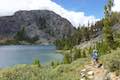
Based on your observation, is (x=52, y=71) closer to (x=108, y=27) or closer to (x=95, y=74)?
(x=95, y=74)

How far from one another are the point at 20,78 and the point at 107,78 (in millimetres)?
7024

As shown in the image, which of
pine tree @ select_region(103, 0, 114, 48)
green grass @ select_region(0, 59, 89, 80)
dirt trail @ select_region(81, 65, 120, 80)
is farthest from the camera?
pine tree @ select_region(103, 0, 114, 48)

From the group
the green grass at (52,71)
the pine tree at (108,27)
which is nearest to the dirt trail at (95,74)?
the green grass at (52,71)

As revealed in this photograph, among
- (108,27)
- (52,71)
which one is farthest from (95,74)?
(108,27)

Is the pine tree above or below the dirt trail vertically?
above

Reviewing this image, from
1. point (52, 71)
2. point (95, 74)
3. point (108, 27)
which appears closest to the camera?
point (95, 74)

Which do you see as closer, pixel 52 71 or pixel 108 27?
pixel 52 71

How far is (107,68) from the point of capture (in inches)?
1021

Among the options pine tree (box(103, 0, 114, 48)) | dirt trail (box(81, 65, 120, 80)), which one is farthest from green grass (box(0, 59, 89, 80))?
pine tree (box(103, 0, 114, 48))

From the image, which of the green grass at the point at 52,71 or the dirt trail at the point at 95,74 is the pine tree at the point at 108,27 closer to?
the green grass at the point at 52,71

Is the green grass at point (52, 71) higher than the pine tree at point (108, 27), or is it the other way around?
the pine tree at point (108, 27)

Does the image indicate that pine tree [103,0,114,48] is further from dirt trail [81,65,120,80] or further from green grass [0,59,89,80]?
dirt trail [81,65,120,80]

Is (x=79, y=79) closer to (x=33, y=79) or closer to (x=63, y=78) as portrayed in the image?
(x=63, y=78)

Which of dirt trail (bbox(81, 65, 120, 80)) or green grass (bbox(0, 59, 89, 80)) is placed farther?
green grass (bbox(0, 59, 89, 80))
